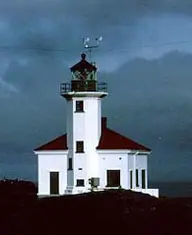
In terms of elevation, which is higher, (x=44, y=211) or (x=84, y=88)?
(x=84, y=88)

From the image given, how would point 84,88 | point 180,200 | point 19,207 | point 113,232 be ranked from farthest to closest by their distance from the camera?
point 84,88
point 180,200
point 19,207
point 113,232

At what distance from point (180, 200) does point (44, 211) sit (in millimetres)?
3531

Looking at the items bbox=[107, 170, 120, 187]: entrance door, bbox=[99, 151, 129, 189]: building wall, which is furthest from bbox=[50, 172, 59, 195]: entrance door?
bbox=[107, 170, 120, 187]: entrance door

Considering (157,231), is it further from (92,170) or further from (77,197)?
(92,170)

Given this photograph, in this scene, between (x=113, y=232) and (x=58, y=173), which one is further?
(x=58, y=173)

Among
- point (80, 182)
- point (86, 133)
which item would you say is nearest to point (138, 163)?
point (86, 133)

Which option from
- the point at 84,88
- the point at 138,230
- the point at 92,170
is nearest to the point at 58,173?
the point at 92,170

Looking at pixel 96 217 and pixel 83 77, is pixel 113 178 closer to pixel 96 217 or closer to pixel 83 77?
pixel 83 77

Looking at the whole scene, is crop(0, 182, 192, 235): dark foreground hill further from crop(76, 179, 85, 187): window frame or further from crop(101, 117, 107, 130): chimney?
crop(101, 117, 107, 130): chimney

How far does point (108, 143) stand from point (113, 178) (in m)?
1.96

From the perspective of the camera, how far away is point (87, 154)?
44.8 metres

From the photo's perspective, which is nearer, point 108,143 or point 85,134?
point 85,134

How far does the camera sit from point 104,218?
16.0 m

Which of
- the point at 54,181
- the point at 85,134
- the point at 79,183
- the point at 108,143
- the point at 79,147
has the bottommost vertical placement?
the point at 79,183
